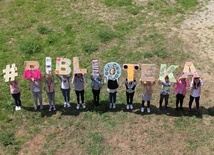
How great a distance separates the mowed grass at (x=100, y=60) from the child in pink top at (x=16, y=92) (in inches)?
11.4

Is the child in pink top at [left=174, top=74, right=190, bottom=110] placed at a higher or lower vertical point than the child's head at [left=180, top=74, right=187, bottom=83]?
lower

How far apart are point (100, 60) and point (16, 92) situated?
4317mm

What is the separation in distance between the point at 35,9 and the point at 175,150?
11.2 m

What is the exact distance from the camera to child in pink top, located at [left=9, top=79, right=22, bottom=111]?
12768 mm

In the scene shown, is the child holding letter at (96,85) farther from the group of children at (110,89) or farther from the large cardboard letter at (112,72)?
the large cardboard letter at (112,72)

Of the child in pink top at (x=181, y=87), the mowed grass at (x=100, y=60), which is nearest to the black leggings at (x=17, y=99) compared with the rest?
the mowed grass at (x=100, y=60)

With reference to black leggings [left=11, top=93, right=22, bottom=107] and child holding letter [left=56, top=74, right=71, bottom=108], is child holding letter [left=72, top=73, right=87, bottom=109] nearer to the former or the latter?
child holding letter [left=56, top=74, right=71, bottom=108]

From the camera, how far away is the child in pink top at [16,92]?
12.8m

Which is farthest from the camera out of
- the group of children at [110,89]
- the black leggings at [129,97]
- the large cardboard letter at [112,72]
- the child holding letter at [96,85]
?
the black leggings at [129,97]

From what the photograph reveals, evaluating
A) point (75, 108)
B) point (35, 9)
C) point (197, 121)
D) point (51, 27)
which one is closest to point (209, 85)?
point (197, 121)

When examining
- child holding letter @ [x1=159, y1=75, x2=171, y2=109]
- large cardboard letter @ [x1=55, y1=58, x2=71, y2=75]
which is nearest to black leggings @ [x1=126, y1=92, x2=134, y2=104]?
child holding letter @ [x1=159, y1=75, x2=171, y2=109]

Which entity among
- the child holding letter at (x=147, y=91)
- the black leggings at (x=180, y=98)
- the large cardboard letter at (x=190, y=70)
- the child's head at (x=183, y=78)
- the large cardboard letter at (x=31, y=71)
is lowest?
the black leggings at (x=180, y=98)

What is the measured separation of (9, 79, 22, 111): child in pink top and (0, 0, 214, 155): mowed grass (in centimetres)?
29

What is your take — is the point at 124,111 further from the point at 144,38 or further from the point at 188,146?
the point at 144,38
